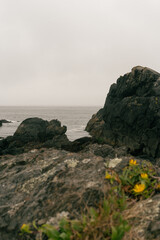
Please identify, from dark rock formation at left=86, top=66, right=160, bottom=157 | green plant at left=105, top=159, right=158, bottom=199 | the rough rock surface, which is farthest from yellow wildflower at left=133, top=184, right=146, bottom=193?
dark rock formation at left=86, top=66, right=160, bottom=157

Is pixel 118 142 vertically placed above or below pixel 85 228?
below

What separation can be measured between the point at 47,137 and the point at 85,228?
30614mm

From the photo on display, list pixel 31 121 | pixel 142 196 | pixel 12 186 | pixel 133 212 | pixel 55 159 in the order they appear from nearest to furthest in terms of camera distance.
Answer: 1. pixel 133 212
2. pixel 142 196
3. pixel 12 186
4. pixel 55 159
5. pixel 31 121

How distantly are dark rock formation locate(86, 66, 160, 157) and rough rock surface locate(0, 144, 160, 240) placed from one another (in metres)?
21.5

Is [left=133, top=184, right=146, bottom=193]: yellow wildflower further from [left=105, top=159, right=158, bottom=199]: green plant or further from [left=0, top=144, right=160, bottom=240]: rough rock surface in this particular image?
[left=0, top=144, right=160, bottom=240]: rough rock surface

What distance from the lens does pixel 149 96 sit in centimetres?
2788

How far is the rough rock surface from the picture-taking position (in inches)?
82.8

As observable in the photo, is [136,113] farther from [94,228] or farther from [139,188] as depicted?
[94,228]

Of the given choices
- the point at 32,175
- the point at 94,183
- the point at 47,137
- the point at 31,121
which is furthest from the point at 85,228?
the point at 31,121

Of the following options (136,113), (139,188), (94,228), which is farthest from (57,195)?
(136,113)

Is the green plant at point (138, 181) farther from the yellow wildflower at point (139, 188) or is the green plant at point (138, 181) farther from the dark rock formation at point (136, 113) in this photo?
the dark rock formation at point (136, 113)

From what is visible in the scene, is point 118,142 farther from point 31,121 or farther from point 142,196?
point 142,196

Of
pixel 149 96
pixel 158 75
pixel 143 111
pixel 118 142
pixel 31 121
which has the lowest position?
pixel 118 142

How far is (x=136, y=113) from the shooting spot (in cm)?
2702
